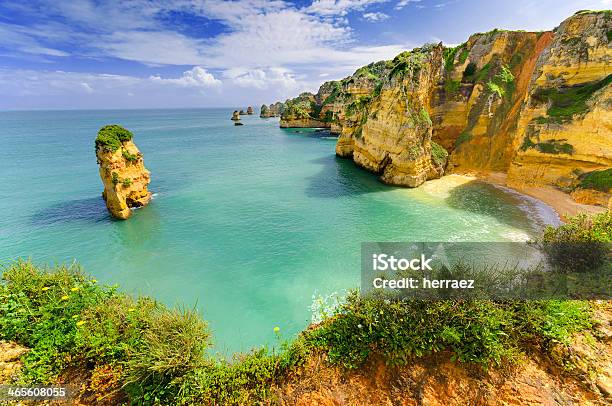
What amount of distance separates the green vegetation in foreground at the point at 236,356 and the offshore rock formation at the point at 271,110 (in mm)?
161126

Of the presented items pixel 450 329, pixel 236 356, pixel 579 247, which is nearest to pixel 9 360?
pixel 236 356

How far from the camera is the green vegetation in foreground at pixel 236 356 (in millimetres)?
6559

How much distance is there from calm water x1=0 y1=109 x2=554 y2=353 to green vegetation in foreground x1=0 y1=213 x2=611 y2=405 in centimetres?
402

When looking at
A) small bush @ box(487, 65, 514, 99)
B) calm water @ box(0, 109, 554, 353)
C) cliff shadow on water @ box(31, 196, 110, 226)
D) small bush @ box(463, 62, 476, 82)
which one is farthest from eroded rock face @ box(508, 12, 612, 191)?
cliff shadow on water @ box(31, 196, 110, 226)

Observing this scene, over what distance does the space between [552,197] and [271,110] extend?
511 feet

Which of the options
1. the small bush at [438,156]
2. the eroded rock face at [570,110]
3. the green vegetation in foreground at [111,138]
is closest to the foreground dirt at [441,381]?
the green vegetation in foreground at [111,138]

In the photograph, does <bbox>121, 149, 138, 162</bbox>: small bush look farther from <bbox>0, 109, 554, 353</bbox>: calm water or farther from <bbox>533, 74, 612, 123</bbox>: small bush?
<bbox>533, 74, 612, 123</bbox>: small bush

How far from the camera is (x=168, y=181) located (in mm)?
Answer: 37594

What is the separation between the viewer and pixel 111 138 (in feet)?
81.9

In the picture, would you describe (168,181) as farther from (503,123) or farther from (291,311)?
(503,123)

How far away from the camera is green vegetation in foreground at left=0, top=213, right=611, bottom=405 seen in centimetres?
656

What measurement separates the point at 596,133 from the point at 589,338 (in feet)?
91.5

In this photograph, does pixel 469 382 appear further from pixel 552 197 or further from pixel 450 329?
pixel 552 197

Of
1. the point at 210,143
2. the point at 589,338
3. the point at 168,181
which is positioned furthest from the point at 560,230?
the point at 210,143
